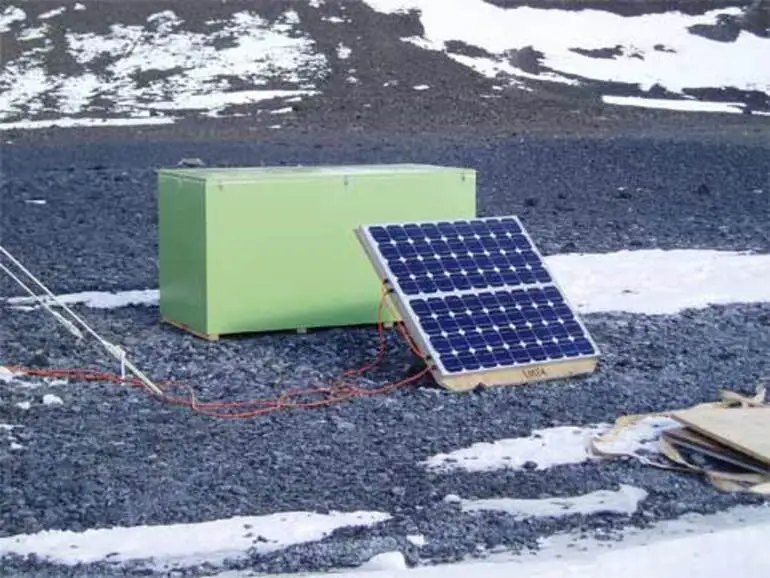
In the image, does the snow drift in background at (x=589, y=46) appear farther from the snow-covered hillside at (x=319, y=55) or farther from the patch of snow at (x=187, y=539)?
the patch of snow at (x=187, y=539)

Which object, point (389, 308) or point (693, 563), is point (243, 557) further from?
point (389, 308)

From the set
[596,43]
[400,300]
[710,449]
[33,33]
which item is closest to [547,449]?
[710,449]

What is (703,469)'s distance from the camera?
7.32m

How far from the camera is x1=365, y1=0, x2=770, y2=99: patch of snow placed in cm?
3566

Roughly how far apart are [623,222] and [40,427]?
30.6 ft

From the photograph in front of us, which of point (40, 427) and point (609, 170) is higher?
point (40, 427)

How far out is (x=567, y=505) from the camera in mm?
6906

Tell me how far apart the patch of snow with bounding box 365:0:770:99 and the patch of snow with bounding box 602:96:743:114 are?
1.43 metres

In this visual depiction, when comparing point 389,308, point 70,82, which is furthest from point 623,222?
point 70,82

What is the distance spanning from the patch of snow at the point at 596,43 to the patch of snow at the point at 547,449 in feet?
88.8

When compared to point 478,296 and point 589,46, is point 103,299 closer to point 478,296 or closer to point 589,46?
point 478,296

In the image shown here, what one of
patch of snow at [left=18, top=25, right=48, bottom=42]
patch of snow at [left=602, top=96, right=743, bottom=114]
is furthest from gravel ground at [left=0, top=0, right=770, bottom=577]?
patch of snow at [left=18, top=25, right=48, bottom=42]

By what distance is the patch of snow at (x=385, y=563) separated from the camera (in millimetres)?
6051

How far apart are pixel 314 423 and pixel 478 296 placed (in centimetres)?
165
